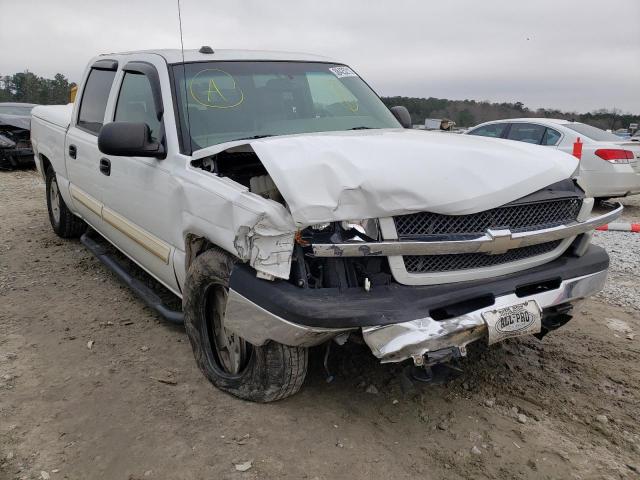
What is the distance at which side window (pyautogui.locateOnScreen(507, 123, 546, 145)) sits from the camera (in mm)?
9953

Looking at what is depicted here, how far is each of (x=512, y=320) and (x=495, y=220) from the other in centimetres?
48

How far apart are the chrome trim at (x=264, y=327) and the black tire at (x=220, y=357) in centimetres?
14

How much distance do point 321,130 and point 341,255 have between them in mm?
1453

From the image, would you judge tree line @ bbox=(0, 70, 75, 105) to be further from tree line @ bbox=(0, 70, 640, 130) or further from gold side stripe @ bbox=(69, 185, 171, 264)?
gold side stripe @ bbox=(69, 185, 171, 264)

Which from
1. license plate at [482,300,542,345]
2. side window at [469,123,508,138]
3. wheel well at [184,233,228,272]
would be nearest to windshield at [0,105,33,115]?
side window at [469,123,508,138]

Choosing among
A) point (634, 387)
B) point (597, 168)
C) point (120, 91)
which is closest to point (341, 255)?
point (634, 387)

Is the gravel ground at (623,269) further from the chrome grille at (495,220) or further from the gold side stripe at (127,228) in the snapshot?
the gold side stripe at (127,228)

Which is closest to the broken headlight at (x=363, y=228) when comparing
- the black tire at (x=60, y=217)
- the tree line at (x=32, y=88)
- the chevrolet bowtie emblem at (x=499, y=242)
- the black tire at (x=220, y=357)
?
the chevrolet bowtie emblem at (x=499, y=242)

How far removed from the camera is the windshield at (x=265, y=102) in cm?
344

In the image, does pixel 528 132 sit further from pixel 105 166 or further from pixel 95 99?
pixel 105 166

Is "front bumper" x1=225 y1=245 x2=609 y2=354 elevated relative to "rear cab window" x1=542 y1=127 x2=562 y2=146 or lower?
elevated

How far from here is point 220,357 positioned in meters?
3.26

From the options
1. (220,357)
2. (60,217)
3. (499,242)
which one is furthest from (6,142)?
(499,242)

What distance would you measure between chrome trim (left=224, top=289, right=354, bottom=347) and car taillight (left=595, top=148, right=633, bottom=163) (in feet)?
26.9
